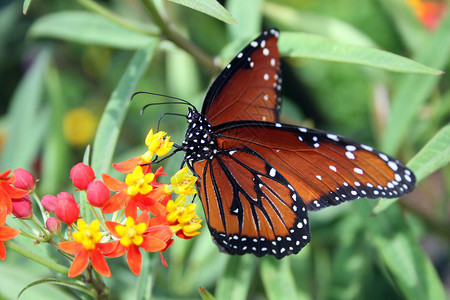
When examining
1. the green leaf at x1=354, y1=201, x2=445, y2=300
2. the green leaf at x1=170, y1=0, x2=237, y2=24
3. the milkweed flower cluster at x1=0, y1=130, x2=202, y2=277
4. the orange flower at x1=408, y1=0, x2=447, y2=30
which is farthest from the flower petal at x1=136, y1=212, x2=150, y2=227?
the orange flower at x1=408, y1=0, x2=447, y2=30

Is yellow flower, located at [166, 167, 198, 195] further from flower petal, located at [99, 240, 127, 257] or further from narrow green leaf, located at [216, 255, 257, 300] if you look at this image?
narrow green leaf, located at [216, 255, 257, 300]

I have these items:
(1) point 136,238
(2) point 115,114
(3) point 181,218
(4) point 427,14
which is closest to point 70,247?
(1) point 136,238

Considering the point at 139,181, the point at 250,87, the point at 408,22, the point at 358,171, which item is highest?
the point at 408,22

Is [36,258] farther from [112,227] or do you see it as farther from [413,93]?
[413,93]

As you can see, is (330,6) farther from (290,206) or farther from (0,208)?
(0,208)

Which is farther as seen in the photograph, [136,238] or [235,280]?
[235,280]
